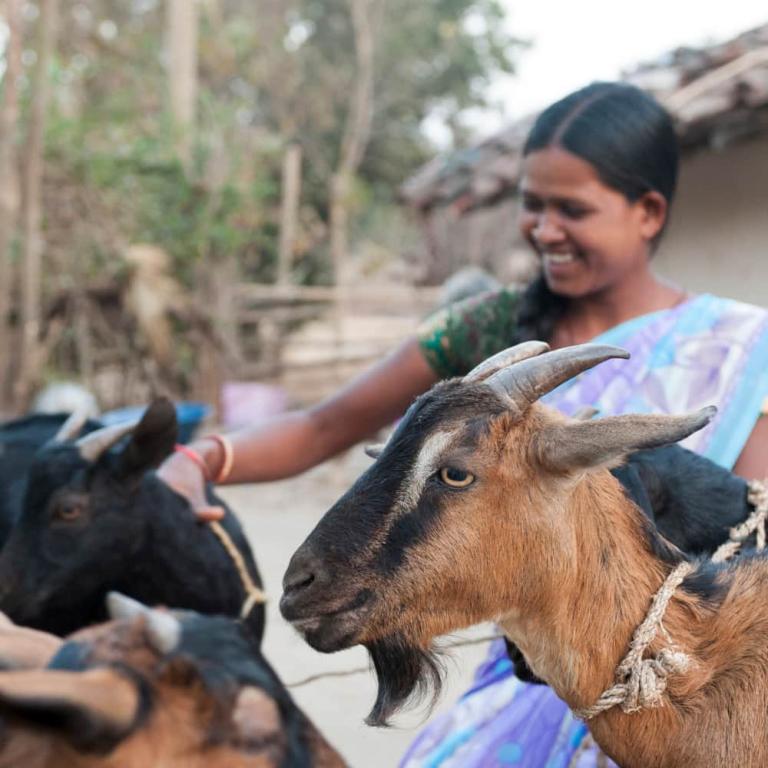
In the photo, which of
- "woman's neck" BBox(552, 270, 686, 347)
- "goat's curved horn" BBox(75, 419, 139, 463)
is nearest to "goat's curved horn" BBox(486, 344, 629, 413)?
"woman's neck" BBox(552, 270, 686, 347)

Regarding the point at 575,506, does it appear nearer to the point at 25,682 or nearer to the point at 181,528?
the point at 25,682

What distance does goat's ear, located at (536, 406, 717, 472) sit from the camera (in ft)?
5.81

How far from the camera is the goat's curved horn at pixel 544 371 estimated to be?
6.24ft

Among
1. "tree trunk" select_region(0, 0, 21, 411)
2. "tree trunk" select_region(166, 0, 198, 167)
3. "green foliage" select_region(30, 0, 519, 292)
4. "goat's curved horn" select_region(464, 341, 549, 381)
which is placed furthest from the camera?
"tree trunk" select_region(166, 0, 198, 167)

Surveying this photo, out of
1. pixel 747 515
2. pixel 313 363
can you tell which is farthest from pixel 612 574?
pixel 313 363

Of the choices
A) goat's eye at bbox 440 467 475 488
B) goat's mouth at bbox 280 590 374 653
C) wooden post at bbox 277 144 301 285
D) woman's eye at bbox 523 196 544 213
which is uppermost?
woman's eye at bbox 523 196 544 213

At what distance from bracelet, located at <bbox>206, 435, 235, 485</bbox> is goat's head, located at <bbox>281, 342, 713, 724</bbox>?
107 centimetres

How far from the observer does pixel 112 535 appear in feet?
10.6

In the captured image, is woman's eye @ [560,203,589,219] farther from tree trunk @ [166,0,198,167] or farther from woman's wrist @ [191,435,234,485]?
tree trunk @ [166,0,198,167]

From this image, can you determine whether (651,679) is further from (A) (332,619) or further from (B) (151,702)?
(B) (151,702)

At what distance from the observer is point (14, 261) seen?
11203mm

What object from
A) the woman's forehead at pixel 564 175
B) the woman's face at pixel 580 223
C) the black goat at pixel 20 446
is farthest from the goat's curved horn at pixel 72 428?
the woman's forehead at pixel 564 175

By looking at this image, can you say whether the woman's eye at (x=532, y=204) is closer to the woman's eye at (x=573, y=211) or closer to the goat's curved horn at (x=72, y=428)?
the woman's eye at (x=573, y=211)

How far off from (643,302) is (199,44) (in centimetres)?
1728
